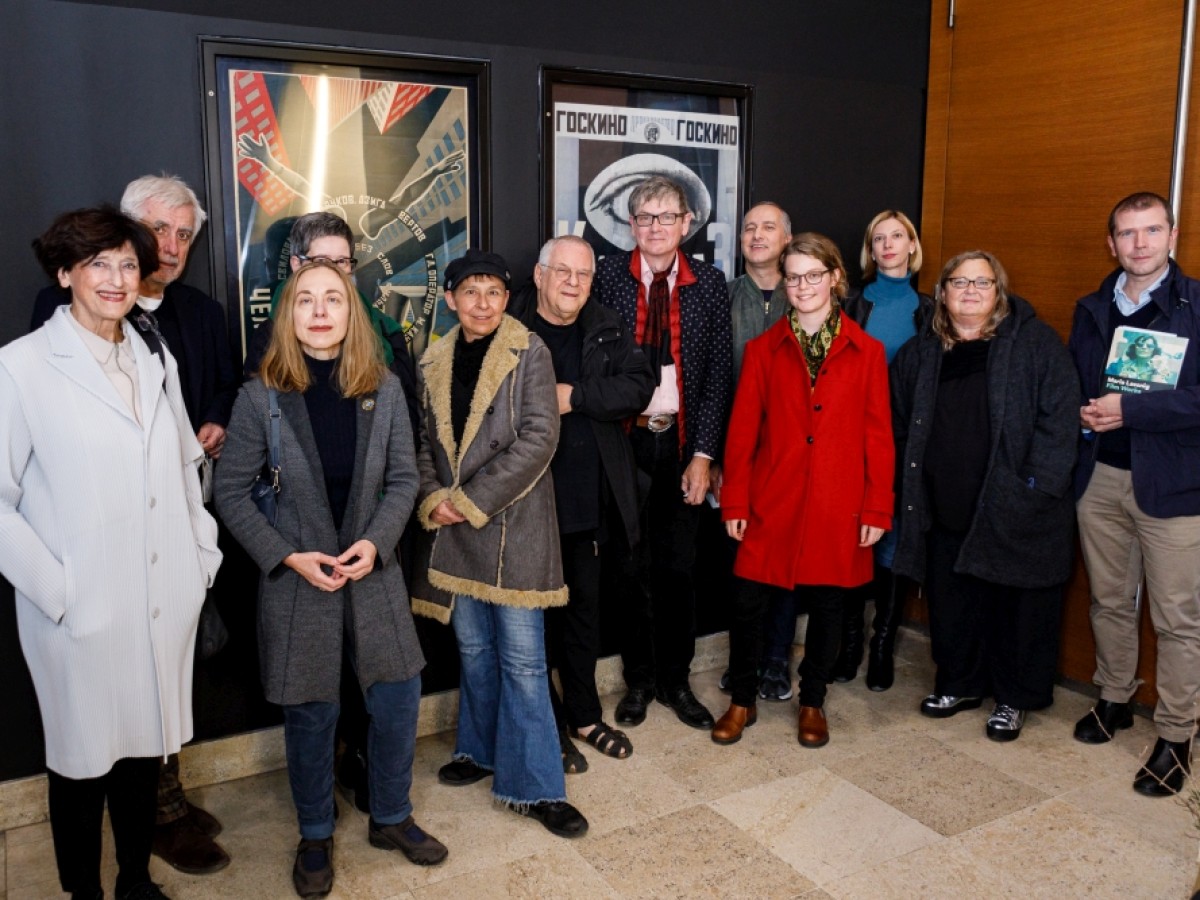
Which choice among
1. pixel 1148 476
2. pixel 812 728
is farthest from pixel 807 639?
pixel 1148 476

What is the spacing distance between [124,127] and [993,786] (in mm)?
3348

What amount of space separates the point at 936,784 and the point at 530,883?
1.40 meters

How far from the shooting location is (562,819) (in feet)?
10.0

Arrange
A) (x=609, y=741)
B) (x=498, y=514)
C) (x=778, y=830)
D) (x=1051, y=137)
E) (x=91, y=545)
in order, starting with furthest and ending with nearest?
1. (x=1051, y=137)
2. (x=609, y=741)
3. (x=778, y=830)
4. (x=498, y=514)
5. (x=91, y=545)

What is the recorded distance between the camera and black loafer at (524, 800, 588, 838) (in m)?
3.04

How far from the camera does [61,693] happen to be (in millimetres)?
2361

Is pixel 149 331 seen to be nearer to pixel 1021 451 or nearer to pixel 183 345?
pixel 183 345

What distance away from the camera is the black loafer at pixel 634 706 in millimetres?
3811

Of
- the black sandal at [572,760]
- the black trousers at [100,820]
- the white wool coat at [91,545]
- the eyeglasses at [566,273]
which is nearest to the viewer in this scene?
the white wool coat at [91,545]

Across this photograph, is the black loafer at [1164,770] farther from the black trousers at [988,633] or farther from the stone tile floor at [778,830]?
the black trousers at [988,633]

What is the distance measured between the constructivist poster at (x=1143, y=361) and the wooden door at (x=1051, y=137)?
1.96ft

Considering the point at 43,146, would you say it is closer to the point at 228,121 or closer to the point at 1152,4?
the point at 228,121

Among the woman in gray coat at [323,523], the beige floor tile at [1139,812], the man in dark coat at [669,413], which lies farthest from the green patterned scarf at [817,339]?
the beige floor tile at [1139,812]

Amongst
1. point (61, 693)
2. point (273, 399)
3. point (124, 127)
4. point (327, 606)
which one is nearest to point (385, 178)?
point (124, 127)
